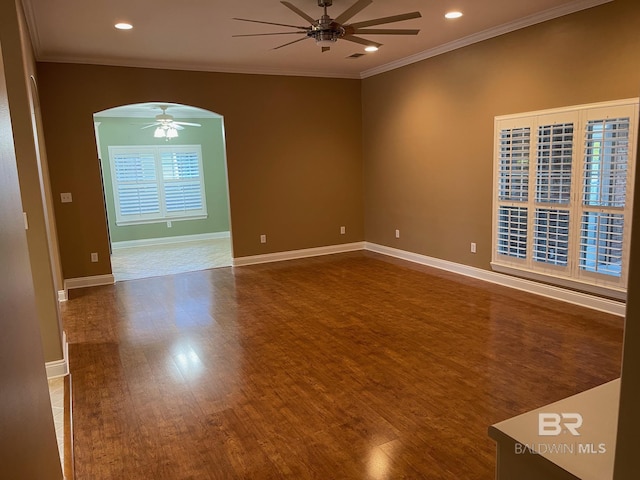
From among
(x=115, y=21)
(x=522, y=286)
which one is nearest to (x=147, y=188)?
(x=115, y=21)

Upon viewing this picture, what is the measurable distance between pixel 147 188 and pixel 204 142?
58.1 inches

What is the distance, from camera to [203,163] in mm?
9398

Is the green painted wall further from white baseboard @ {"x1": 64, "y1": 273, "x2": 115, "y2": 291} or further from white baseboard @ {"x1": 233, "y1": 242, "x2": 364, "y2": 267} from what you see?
white baseboard @ {"x1": 64, "y1": 273, "x2": 115, "y2": 291}

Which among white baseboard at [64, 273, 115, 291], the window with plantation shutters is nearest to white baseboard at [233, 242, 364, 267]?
white baseboard at [64, 273, 115, 291]

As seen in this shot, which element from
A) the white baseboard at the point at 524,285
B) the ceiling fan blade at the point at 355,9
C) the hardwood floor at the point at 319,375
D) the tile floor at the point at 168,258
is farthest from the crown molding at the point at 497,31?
the tile floor at the point at 168,258

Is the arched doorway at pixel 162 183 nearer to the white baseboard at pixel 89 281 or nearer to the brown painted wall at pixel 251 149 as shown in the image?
the brown painted wall at pixel 251 149

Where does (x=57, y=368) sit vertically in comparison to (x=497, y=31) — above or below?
below

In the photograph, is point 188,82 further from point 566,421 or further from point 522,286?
point 566,421

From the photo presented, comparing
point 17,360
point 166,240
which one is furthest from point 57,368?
point 166,240

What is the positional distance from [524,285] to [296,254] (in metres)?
3.41

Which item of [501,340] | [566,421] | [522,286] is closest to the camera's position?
[566,421]

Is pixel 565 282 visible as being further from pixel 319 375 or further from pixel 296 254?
pixel 296 254

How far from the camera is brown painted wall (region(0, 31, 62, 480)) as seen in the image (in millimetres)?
995

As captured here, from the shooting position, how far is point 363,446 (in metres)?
2.35
